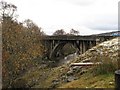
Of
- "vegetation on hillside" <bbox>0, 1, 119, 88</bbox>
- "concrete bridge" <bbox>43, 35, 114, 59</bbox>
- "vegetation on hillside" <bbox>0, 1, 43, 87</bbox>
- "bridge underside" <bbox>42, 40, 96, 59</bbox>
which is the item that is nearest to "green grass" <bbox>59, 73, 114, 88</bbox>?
"vegetation on hillside" <bbox>0, 1, 119, 88</bbox>

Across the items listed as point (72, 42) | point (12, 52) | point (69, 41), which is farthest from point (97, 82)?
point (69, 41)

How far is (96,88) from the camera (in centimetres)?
1121

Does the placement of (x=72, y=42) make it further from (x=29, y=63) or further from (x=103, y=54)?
(x=103, y=54)

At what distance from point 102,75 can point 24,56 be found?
15265mm

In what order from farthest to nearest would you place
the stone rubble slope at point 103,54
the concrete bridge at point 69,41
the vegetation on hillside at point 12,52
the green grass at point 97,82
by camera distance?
the concrete bridge at point 69,41
the vegetation on hillside at point 12,52
the stone rubble slope at point 103,54
the green grass at point 97,82

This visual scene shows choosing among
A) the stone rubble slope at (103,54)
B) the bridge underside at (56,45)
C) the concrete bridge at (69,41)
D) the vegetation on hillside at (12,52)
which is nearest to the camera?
the stone rubble slope at (103,54)

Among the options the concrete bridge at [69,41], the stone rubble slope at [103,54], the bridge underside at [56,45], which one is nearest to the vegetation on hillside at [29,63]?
the stone rubble slope at [103,54]

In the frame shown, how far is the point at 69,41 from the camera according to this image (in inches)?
2089

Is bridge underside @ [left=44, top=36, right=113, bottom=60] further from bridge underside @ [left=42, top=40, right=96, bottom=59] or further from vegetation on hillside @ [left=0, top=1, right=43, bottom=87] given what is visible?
vegetation on hillside @ [left=0, top=1, right=43, bottom=87]

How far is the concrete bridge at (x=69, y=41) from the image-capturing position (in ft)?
147

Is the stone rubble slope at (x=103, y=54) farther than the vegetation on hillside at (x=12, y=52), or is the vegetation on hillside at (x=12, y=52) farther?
the vegetation on hillside at (x=12, y=52)

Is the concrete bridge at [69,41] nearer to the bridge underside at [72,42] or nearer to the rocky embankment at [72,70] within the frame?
the bridge underside at [72,42]

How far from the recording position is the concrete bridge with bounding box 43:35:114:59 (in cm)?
4466

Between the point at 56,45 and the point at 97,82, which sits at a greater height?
the point at 56,45
